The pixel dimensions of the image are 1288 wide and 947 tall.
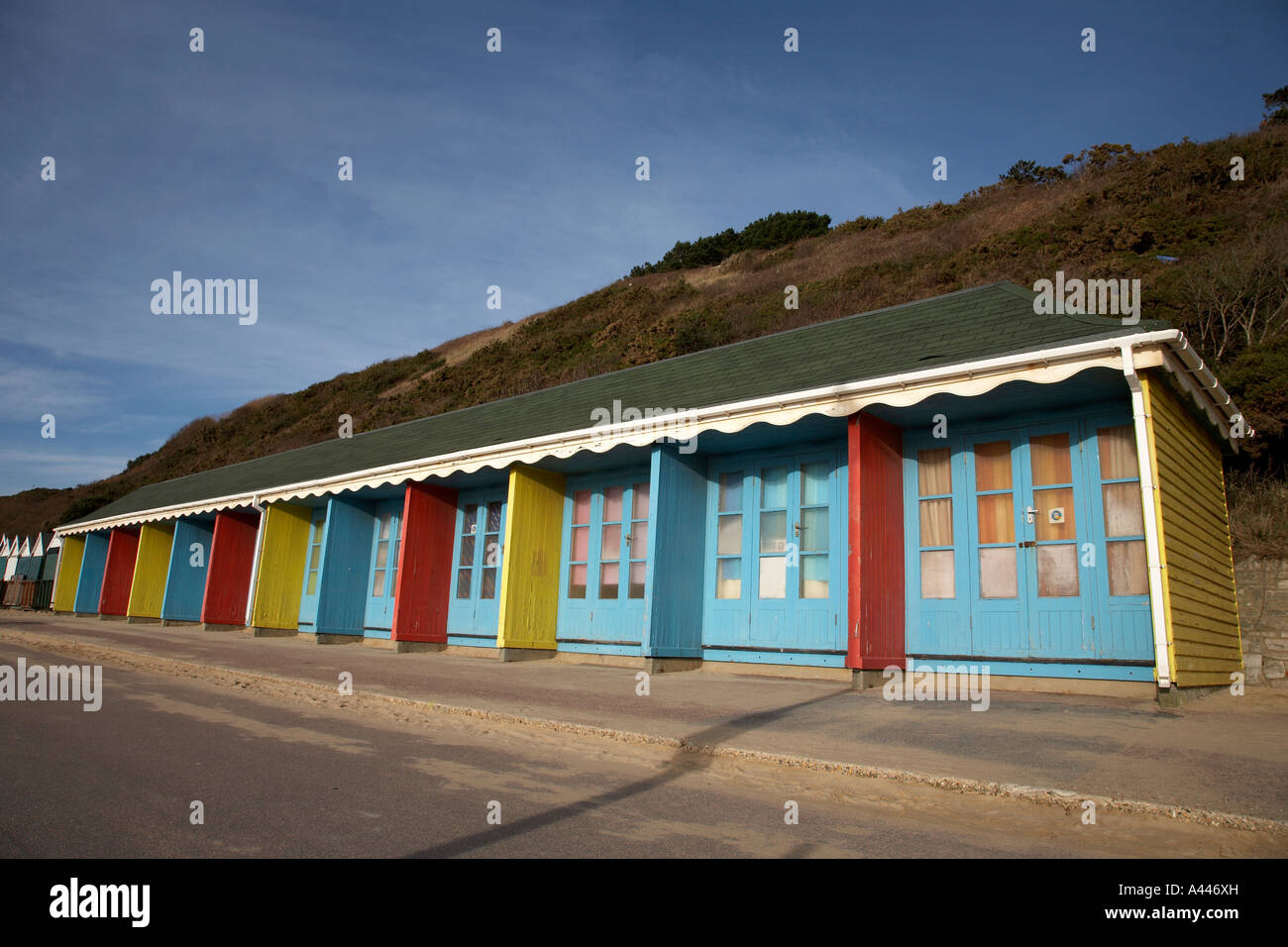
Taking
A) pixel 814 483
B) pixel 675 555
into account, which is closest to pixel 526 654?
pixel 675 555

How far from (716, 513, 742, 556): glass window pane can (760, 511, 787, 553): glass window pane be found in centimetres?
37

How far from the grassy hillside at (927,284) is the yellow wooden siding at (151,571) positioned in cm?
1777

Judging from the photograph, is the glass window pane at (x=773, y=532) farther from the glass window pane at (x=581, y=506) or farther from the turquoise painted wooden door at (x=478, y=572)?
the turquoise painted wooden door at (x=478, y=572)

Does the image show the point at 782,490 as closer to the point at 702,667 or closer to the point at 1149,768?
the point at 702,667

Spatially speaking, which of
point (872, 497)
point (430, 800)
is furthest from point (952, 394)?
point (430, 800)

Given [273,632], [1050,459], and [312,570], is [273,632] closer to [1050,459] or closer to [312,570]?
[312,570]

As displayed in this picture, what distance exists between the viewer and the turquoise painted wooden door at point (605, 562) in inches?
470

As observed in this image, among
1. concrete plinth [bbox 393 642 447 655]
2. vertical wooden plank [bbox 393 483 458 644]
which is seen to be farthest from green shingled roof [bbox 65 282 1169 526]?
concrete plinth [bbox 393 642 447 655]

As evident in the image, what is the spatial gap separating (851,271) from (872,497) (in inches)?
1168

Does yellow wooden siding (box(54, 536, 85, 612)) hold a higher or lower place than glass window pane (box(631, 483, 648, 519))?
lower

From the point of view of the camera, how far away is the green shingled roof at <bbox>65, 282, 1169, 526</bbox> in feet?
27.4

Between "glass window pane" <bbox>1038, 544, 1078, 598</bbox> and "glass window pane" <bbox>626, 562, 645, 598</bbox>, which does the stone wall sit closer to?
"glass window pane" <bbox>1038, 544, 1078, 598</bbox>

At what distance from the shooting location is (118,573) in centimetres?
2494

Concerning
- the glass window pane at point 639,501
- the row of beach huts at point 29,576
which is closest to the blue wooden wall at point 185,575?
the row of beach huts at point 29,576
